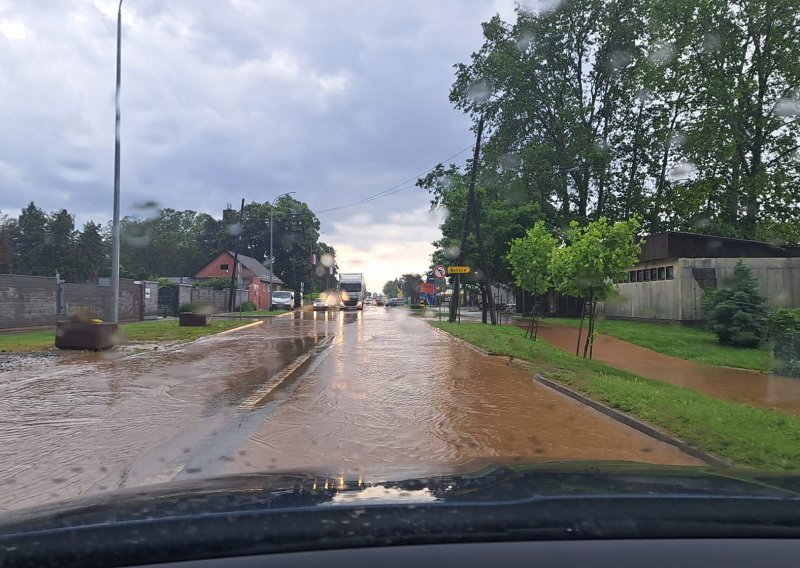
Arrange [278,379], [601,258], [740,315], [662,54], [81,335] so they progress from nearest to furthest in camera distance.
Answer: [278,379] → [601,258] → [81,335] → [740,315] → [662,54]

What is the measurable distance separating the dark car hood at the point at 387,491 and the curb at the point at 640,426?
3762 mm

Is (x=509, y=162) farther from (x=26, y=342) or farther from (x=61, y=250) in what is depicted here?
(x=61, y=250)

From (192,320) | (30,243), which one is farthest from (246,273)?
(192,320)

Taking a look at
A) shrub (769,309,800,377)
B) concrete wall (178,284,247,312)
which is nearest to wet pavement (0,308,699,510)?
shrub (769,309,800,377)

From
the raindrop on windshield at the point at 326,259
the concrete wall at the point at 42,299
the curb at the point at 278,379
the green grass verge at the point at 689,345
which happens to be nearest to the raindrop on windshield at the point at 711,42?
the green grass verge at the point at 689,345

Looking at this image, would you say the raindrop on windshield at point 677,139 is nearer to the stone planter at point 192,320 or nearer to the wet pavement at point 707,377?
the wet pavement at point 707,377

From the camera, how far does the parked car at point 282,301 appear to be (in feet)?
172

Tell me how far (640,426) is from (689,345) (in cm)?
1481

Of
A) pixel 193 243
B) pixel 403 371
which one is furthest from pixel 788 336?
pixel 193 243

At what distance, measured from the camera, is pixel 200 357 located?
14.3 metres

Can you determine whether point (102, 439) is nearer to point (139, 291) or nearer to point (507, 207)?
point (139, 291)

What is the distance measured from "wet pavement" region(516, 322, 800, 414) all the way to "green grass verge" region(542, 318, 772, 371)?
509 millimetres

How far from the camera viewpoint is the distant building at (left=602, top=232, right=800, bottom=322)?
2459 cm

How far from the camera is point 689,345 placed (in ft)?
65.5
